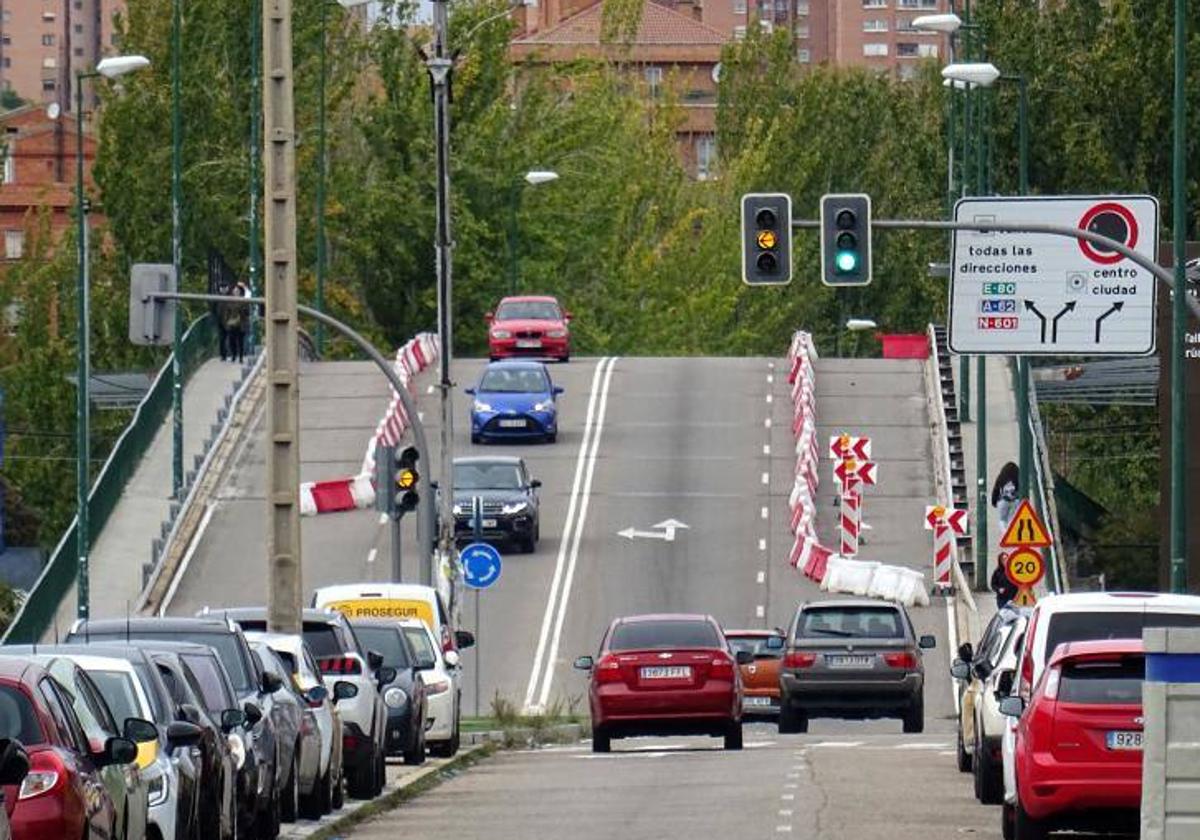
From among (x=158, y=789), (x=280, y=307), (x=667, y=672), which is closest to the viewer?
(x=158, y=789)

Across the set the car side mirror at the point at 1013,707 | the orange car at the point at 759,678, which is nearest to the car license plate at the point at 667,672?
the orange car at the point at 759,678

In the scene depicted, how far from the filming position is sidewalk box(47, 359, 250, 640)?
56.5 meters

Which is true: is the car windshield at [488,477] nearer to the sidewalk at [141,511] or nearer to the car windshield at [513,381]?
the sidewalk at [141,511]

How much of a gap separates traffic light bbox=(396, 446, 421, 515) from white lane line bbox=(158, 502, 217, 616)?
7861mm

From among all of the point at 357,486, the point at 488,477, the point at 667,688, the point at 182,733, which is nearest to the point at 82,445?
the point at 488,477

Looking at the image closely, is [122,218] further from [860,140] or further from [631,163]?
[860,140]

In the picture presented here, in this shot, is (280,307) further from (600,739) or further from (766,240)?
(600,739)

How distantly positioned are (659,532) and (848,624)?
63.6 ft

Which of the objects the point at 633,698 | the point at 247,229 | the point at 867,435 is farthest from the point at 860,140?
the point at 633,698

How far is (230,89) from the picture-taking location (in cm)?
9556

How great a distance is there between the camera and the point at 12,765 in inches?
567

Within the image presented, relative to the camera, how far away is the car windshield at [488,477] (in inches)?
2298

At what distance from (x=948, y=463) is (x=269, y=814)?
41.8 metres

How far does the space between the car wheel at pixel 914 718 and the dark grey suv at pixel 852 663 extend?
1.3 inches
